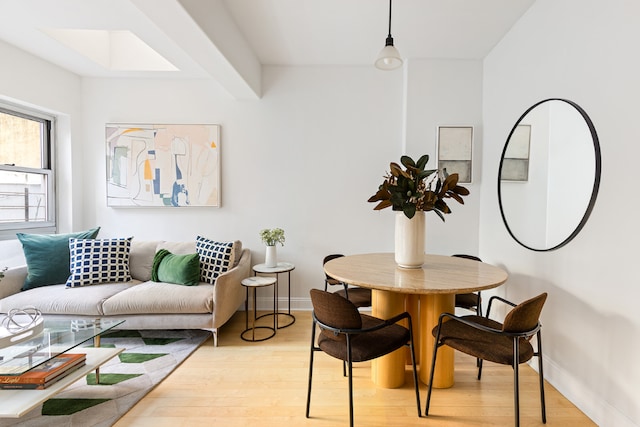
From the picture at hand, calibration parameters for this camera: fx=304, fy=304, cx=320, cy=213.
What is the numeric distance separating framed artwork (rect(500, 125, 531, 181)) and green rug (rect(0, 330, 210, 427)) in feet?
9.87

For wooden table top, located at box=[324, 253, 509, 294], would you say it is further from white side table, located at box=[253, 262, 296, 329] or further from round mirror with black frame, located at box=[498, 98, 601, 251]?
white side table, located at box=[253, 262, 296, 329]

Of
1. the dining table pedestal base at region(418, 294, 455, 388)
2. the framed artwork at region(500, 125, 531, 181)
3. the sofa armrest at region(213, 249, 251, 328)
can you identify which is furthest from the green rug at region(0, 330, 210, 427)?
the framed artwork at region(500, 125, 531, 181)

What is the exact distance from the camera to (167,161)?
133 inches

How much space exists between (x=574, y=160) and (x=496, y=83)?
4.46 feet

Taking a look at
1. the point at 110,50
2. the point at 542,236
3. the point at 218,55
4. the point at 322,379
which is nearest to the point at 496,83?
the point at 542,236

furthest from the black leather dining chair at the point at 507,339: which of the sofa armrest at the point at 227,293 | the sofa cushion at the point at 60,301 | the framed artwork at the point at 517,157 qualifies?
the sofa cushion at the point at 60,301

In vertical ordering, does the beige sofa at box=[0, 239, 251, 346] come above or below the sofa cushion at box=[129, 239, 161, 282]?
below

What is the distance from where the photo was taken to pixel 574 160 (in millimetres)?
1877

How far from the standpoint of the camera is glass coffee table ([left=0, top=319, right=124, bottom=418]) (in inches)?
58.9

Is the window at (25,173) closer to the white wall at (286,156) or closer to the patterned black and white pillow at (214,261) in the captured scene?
the white wall at (286,156)

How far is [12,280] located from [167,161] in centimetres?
169

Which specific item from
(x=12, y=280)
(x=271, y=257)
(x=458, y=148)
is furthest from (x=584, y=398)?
(x=12, y=280)

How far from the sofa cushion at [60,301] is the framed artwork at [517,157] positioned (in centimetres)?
354

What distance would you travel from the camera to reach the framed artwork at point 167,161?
3.37 meters
